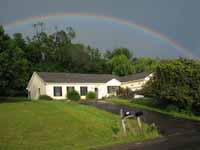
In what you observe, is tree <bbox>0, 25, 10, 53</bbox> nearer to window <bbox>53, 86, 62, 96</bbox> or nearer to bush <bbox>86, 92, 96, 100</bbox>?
window <bbox>53, 86, 62, 96</bbox>

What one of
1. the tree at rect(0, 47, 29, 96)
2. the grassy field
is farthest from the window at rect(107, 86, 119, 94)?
the grassy field

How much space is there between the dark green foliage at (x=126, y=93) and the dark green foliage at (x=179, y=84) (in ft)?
41.5

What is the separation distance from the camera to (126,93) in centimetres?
3919

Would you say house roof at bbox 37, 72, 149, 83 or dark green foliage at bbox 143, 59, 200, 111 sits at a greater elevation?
house roof at bbox 37, 72, 149, 83

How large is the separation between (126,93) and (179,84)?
1581 cm

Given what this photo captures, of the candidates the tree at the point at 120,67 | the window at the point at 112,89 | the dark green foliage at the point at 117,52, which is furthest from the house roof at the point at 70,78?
the dark green foliage at the point at 117,52

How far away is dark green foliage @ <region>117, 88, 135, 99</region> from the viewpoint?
38.4m

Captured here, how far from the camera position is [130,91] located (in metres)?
39.4

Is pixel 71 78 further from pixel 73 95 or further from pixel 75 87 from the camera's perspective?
pixel 73 95

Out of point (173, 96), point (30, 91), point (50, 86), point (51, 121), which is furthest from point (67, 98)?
point (51, 121)

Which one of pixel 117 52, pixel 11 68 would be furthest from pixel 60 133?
pixel 117 52

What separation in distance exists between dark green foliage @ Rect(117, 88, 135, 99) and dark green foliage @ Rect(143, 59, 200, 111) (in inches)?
498

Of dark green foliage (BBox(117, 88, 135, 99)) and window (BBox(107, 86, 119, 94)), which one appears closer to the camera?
dark green foliage (BBox(117, 88, 135, 99))

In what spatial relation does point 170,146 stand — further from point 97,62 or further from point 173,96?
point 97,62
